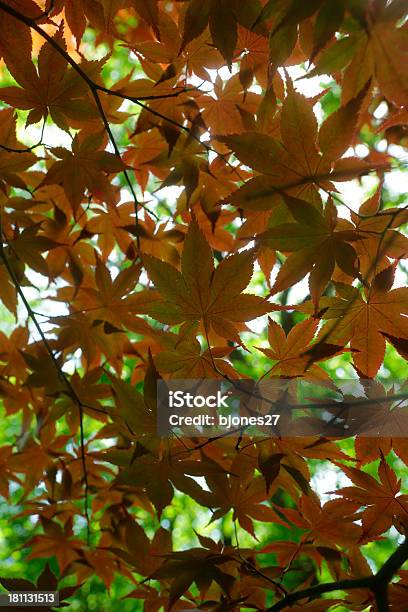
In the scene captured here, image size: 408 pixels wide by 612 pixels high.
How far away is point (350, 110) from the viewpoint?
0.50m

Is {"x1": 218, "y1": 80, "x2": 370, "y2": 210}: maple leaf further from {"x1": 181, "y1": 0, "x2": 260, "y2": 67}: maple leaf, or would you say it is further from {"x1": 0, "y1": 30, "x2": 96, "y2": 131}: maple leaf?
{"x1": 0, "y1": 30, "x2": 96, "y2": 131}: maple leaf

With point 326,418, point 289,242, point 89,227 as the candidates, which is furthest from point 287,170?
point 89,227

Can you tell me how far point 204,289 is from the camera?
0.61 m

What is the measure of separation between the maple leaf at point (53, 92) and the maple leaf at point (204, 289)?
247mm

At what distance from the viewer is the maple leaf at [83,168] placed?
2.46ft

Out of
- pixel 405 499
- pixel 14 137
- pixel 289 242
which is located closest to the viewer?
pixel 289 242

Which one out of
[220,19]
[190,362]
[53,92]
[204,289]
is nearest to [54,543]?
[190,362]

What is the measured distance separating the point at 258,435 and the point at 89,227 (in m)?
0.58

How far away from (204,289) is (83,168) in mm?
296

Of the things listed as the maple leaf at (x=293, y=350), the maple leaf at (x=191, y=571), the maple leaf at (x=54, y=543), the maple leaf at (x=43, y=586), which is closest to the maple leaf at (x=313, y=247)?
the maple leaf at (x=293, y=350)

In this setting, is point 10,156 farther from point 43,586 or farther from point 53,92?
point 43,586

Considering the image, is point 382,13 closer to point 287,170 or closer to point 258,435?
point 287,170

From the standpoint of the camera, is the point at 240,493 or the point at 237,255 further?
the point at 240,493

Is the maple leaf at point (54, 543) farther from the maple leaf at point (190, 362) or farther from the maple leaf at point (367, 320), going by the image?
the maple leaf at point (367, 320)
